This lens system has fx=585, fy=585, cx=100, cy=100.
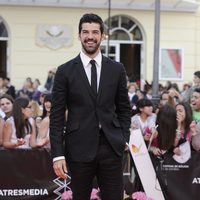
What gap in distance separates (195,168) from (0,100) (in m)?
3.06

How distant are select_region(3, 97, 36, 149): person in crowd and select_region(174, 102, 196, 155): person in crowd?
189 cm

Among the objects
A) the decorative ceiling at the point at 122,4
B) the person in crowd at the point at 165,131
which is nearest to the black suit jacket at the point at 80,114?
the person in crowd at the point at 165,131

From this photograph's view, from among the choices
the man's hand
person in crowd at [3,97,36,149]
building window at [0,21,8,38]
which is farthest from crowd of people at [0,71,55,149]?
building window at [0,21,8,38]

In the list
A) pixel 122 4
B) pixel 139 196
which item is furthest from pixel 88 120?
pixel 122 4

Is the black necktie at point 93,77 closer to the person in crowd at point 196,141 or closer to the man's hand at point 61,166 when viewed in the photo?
the man's hand at point 61,166

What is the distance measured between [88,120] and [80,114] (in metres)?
0.08

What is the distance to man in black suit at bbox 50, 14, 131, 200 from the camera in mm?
4289

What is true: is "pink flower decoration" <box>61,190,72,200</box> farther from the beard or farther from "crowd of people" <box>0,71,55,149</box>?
the beard

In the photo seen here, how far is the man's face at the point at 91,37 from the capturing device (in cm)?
425

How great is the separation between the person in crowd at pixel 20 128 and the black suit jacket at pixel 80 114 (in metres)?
2.83

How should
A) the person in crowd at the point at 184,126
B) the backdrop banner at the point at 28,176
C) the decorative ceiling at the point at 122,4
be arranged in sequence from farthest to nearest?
the decorative ceiling at the point at 122,4 → the person in crowd at the point at 184,126 → the backdrop banner at the point at 28,176

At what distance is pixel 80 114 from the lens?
432 centimetres

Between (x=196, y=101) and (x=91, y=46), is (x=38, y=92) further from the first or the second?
(x=91, y=46)

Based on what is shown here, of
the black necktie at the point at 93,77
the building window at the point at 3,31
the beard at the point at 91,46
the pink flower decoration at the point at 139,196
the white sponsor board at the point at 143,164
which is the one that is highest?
the building window at the point at 3,31
